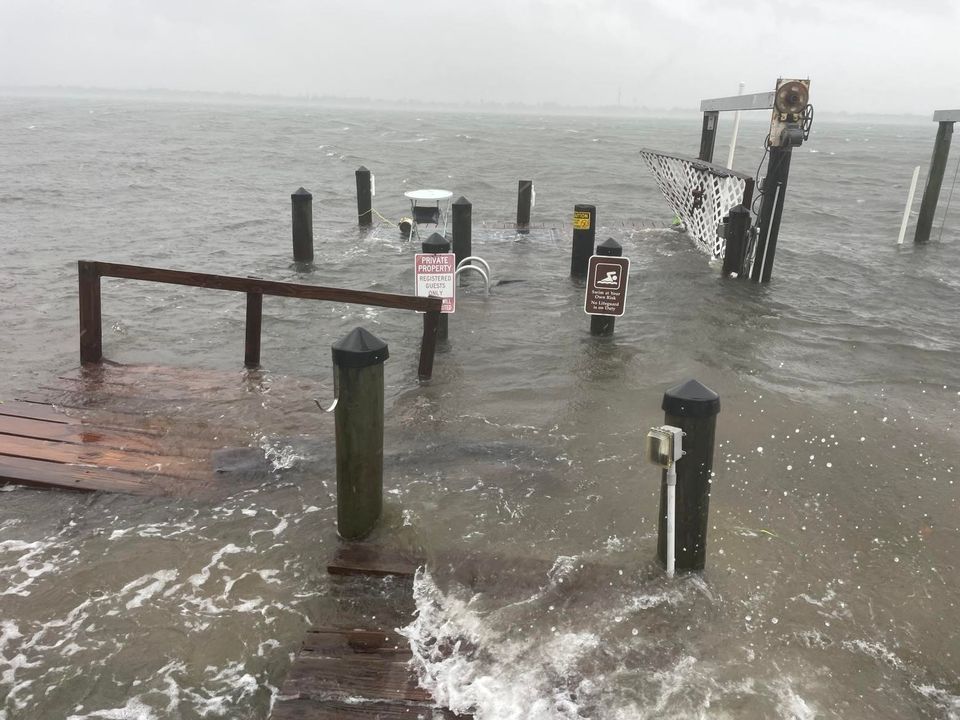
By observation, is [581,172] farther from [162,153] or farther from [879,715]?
[879,715]

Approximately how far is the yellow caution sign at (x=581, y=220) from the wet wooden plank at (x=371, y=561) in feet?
27.4

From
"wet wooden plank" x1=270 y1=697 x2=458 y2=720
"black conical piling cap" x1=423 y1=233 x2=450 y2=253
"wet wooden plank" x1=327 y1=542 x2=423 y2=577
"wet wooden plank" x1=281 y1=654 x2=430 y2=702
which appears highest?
"black conical piling cap" x1=423 y1=233 x2=450 y2=253

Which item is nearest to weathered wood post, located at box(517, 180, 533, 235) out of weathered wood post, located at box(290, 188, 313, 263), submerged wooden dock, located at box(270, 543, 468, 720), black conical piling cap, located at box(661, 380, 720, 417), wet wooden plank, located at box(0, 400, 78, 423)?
weathered wood post, located at box(290, 188, 313, 263)

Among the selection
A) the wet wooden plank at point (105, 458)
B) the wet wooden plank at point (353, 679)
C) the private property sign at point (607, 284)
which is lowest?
the wet wooden plank at point (105, 458)

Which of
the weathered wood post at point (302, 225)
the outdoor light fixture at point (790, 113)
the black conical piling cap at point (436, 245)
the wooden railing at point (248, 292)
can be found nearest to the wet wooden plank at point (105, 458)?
the wooden railing at point (248, 292)

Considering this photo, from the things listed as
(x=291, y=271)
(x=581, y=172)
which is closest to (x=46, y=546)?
(x=291, y=271)

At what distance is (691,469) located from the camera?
418cm

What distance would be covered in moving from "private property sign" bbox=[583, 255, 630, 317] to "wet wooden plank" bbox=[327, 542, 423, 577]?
5012mm

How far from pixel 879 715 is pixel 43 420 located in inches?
260

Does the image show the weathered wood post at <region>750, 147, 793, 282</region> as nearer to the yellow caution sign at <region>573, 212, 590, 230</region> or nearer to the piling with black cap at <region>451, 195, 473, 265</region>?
the yellow caution sign at <region>573, 212, 590, 230</region>

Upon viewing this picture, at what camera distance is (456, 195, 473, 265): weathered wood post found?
12.7 m

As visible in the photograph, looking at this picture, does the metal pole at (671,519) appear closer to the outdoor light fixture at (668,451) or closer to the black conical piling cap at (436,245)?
the outdoor light fixture at (668,451)

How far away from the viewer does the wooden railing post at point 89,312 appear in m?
7.28

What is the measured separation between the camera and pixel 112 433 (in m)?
6.23
